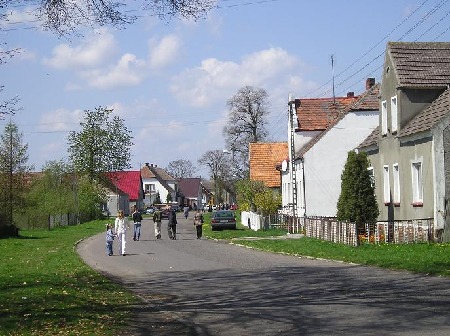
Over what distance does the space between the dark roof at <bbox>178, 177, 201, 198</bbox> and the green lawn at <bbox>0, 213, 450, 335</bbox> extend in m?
155

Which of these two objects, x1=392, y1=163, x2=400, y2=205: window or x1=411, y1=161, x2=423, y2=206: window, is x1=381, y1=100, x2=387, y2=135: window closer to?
x1=392, y1=163, x2=400, y2=205: window

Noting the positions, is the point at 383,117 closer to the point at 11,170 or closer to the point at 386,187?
the point at 386,187

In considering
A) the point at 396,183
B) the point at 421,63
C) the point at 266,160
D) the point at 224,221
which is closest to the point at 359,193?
the point at 396,183

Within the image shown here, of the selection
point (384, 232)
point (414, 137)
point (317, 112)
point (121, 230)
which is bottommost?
point (384, 232)

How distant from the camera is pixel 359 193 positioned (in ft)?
91.7

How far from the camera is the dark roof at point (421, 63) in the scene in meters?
28.8

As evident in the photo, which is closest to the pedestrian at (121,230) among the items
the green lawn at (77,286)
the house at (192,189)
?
the green lawn at (77,286)

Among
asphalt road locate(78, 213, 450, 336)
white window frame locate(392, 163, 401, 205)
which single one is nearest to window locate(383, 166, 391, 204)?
white window frame locate(392, 163, 401, 205)

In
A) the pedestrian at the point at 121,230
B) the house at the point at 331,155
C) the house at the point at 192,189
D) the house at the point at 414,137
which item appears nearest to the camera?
the house at the point at 414,137

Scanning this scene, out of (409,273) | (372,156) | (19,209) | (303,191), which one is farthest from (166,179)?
(409,273)

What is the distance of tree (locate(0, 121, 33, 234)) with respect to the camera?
180ft

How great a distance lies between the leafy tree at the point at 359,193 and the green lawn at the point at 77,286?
1.41 meters

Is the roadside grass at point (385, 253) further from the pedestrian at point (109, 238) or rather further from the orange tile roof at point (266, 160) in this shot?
the orange tile roof at point (266, 160)

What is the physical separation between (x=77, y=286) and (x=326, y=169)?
2971 cm
